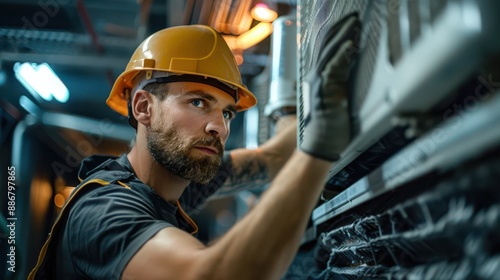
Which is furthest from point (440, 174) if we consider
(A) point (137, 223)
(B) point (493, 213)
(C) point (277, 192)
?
(A) point (137, 223)

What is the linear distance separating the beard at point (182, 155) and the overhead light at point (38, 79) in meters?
1.39

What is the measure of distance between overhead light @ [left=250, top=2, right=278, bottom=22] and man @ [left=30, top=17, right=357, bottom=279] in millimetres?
1074

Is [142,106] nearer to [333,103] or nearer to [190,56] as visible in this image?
[190,56]

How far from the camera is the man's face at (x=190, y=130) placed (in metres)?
1.64

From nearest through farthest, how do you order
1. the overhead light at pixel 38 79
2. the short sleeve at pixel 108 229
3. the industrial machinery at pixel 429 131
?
the industrial machinery at pixel 429 131, the short sleeve at pixel 108 229, the overhead light at pixel 38 79

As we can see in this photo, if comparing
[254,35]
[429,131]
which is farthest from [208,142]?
[254,35]

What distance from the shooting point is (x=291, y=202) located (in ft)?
3.26

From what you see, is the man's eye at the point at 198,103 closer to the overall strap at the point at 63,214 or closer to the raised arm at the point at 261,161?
the overall strap at the point at 63,214

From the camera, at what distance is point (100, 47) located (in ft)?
11.5

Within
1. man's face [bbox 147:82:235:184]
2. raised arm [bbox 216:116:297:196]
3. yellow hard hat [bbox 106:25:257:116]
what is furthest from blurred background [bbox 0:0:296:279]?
man's face [bbox 147:82:235:184]

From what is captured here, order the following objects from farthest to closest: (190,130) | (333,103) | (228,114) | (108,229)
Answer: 1. (228,114)
2. (190,130)
3. (108,229)
4. (333,103)

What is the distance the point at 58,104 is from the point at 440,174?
10.8 feet

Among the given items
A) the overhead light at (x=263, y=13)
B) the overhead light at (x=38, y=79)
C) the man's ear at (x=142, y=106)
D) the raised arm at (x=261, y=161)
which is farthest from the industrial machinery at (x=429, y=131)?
the overhead light at (x=38, y=79)

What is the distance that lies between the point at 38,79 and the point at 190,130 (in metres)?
1.61
